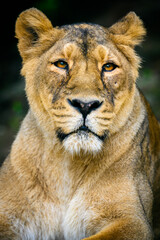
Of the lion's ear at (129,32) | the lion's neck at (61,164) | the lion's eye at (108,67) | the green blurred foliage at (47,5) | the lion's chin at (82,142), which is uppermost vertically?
the green blurred foliage at (47,5)

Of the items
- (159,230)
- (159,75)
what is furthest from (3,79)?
(159,230)

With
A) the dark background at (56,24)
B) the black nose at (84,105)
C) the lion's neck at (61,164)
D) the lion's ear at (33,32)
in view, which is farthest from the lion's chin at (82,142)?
the dark background at (56,24)

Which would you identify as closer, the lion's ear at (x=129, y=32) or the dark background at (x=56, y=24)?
the lion's ear at (x=129, y=32)

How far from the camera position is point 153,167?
15.9 ft

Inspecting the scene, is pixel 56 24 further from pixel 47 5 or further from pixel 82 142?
pixel 82 142

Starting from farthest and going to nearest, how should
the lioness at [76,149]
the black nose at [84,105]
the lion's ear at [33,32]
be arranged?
1. the lion's ear at [33,32]
2. the lioness at [76,149]
3. the black nose at [84,105]

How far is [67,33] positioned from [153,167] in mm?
1724

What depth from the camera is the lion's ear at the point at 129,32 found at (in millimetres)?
4285

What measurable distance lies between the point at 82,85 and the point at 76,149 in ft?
1.70

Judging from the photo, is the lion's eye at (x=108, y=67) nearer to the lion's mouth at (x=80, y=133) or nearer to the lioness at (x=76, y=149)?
the lioness at (x=76, y=149)

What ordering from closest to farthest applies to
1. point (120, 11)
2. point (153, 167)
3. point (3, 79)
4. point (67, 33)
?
point (67, 33) → point (153, 167) → point (3, 79) → point (120, 11)

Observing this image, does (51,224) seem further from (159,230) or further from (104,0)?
(104,0)

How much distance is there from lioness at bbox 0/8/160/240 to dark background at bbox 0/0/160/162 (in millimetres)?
3657

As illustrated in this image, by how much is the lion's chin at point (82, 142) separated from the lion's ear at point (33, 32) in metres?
1.09
